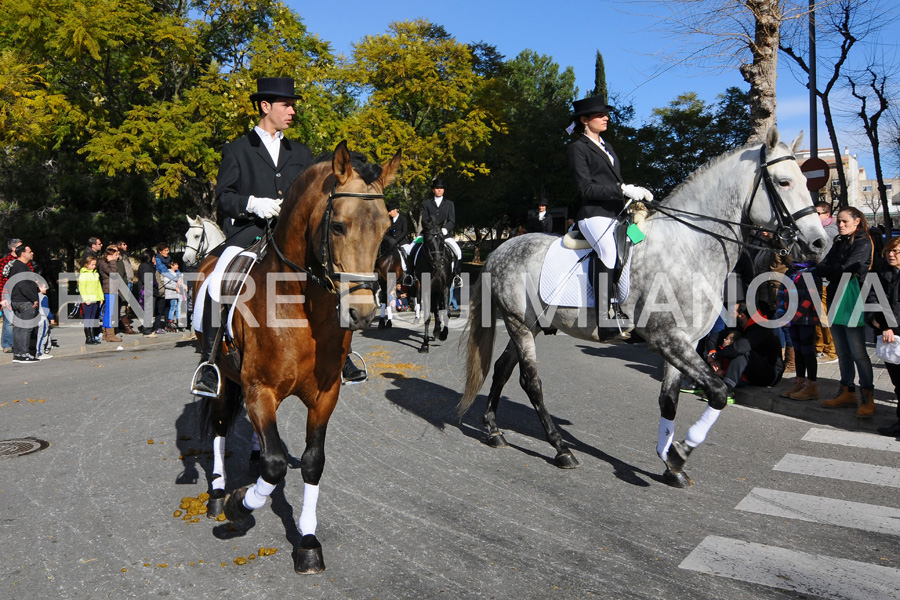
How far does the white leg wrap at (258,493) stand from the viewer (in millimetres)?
4340

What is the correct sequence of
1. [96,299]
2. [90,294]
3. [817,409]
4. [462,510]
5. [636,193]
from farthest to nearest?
[96,299]
[90,294]
[817,409]
[636,193]
[462,510]

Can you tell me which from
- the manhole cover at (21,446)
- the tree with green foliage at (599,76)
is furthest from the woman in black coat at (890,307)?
the tree with green foliage at (599,76)

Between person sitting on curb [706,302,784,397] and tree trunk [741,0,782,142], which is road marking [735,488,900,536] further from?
tree trunk [741,0,782,142]

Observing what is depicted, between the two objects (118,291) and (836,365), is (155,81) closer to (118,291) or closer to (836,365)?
(118,291)

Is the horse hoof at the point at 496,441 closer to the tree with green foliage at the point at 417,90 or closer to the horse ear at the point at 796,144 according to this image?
the horse ear at the point at 796,144

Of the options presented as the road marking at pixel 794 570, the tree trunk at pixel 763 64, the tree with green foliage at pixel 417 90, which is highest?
the tree with green foliage at pixel 417 90

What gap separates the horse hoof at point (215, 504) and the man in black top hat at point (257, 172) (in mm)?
891

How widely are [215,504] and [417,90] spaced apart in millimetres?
27299

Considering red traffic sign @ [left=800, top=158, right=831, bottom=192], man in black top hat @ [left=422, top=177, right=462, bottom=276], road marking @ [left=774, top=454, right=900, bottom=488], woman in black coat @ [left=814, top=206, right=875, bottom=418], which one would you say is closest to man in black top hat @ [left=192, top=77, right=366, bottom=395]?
road marking @ [left=774, top=454, right=900, bottom=488]

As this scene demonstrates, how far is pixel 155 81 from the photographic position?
65.0 ft

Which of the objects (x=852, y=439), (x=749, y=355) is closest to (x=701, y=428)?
(x=852, y=439)

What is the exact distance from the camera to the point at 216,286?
4.94m

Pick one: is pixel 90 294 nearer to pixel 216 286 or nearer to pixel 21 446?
pixel 21 446

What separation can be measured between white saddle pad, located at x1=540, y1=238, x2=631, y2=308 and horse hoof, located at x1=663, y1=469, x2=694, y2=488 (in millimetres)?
1654
